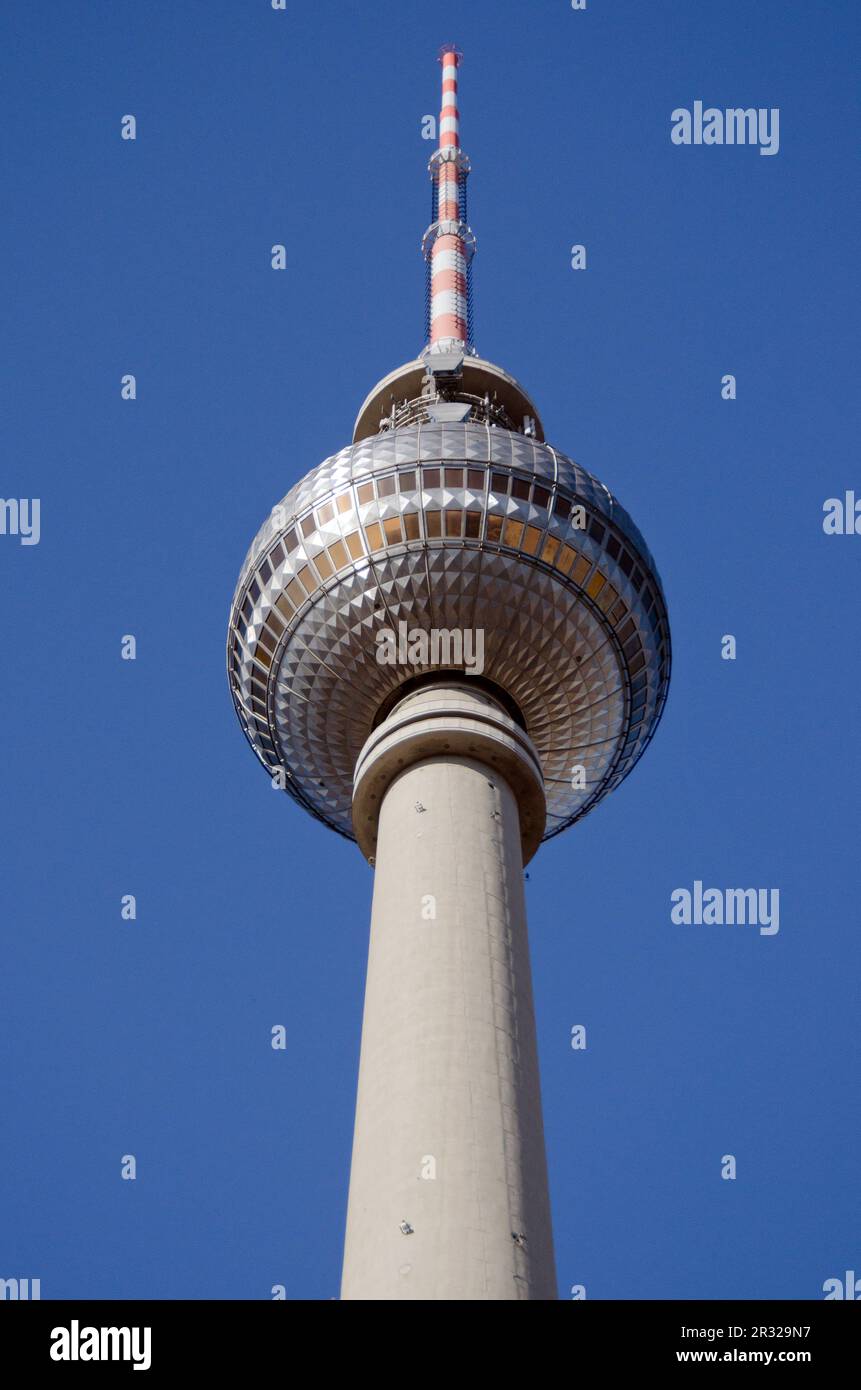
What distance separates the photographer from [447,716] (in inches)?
1667

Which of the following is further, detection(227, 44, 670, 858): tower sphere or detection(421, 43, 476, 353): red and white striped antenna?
detection(421, 43, 476, 353): red and white striped antenna

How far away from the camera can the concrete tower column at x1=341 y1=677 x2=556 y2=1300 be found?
32000 mm

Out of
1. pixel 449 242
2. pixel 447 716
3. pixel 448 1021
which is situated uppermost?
pixel 449 242

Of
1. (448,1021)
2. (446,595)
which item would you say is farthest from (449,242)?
(448,1021)

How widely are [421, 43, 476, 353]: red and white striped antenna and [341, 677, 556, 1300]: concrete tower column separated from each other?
21.4m

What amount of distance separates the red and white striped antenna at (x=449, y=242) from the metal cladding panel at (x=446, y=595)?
13.6 meters

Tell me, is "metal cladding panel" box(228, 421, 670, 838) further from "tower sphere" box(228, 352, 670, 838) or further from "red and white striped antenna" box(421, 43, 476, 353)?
"red and white striped antenna" box(421, 43, 476, 353)

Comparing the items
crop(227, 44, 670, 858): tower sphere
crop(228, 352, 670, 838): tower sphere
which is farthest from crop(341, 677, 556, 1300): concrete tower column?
crop(228, 352, 670, 838): tower sphere

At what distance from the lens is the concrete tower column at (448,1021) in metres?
32.0

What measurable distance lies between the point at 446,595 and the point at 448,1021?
534 inches

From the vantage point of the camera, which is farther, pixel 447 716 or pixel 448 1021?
pixel 447 716

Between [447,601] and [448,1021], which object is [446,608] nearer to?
[447,601]
